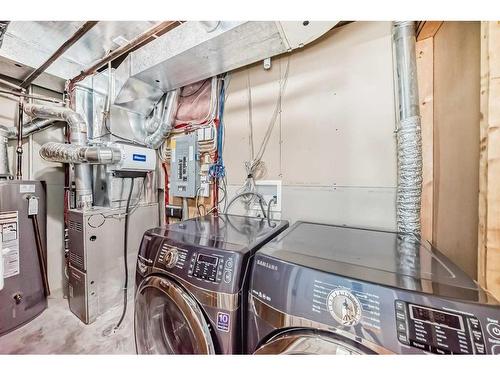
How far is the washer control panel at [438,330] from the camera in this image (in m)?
0.43

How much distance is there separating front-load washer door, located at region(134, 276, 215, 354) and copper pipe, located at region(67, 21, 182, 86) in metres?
1.46

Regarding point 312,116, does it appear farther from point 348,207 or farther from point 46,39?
point 46,39

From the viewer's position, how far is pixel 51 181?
208 centimetres

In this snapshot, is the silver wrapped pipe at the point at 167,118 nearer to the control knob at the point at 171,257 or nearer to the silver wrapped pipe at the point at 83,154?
A: the silver wrapped pipe at the point at 83,154

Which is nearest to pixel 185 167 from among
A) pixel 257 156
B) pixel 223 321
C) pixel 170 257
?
pixel 257 156

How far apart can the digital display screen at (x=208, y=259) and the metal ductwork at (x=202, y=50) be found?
119 cm

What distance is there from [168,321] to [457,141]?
1.56 m

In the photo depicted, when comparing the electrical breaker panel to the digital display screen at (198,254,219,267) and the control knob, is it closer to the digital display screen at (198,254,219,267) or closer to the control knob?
the control knob

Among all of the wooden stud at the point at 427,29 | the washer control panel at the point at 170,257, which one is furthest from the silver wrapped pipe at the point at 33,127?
the wooden stud at the point at 427,29

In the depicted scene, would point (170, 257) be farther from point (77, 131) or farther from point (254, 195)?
point (77, 131)

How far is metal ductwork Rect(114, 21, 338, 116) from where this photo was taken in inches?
43.9

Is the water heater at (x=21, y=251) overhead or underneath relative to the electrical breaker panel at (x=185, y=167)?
underneath
